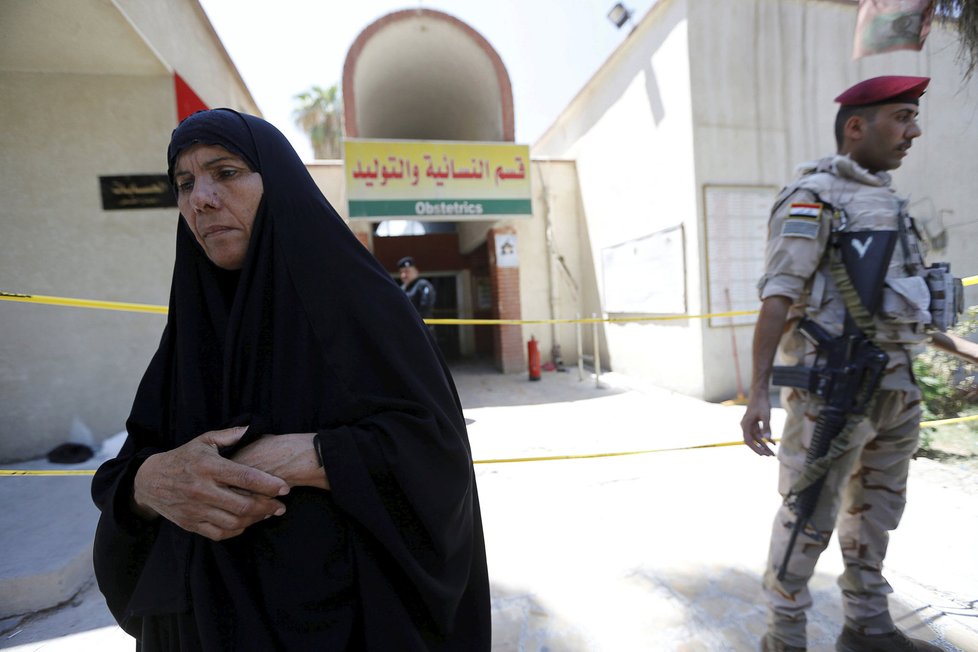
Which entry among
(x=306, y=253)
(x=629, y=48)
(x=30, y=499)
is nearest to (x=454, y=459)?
(x=306, y=253)

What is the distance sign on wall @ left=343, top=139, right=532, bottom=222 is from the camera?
6770mm

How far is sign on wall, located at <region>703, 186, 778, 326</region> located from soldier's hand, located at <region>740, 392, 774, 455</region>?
13.3ft

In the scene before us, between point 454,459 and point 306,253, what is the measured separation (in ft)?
1.52

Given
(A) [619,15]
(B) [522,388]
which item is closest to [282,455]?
(B) [522,388]

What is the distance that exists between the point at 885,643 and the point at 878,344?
3.22ft

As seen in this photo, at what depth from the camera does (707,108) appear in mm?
5449

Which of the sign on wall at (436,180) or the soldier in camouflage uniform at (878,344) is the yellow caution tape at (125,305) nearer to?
the soldier in camouflage uniform at (878,344)

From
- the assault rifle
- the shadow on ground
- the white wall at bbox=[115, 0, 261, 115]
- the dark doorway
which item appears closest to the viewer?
the assault rifle

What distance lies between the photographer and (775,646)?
1.59m

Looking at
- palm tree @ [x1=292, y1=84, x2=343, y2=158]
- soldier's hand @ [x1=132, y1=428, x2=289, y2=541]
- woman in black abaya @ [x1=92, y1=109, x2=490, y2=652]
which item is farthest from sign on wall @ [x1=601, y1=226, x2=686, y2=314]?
palm tree @ [x1=292, y1=84, x2=343, y2=158]

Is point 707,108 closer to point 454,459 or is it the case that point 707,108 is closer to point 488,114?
point 488,114

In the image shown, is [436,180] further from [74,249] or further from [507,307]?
[74,249]

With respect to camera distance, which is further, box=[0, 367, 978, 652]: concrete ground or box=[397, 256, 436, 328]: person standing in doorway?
box=[397, 256, 436, 328]: person standing in doorway

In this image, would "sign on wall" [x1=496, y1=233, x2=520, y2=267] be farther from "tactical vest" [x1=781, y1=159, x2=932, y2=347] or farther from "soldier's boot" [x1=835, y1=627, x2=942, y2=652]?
"soldier's boot" [x1=835, y1=627, x2=942, y2=652]
